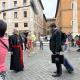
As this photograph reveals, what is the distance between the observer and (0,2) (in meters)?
86.1

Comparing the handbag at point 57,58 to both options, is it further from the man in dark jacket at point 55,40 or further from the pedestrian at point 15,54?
the pedestrian at point 15,54

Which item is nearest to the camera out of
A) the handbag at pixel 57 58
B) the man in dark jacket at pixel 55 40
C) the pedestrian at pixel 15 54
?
the man in dark jacket at pixel 55 40

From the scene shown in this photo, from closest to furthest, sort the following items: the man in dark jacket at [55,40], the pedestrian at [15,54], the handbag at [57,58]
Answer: the man in dark jacket at [55,40]
the handbag at [57,58]
the pedestrian at [15,54]

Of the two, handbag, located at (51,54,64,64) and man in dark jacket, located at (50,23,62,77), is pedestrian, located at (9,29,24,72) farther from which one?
man in dark jacket, located at (50,23,62,77)

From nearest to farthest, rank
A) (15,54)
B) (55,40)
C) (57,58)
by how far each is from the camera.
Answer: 1. (55,40)
2. (57,58)
3. (15,54)

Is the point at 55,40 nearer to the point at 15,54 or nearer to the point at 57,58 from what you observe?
the point at 57,58

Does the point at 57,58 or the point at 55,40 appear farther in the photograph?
the point at 57,58

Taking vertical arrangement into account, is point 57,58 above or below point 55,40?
below

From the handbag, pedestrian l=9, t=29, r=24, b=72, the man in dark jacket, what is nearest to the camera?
the man in dark jacket

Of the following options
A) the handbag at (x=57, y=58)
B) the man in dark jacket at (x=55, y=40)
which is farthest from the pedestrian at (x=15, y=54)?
the man in dark jacket at (x=55, y=40)

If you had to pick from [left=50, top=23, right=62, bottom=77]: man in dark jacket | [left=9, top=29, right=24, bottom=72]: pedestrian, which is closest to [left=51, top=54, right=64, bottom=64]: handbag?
[left=50, top=23, right=62, bottom=77]: man in dark jacket

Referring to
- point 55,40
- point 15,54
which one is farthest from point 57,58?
point 15,54

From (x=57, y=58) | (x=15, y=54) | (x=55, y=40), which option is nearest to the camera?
(x=55, y=40)

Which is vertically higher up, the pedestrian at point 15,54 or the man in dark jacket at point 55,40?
the man in dark jacket at point 55,40
